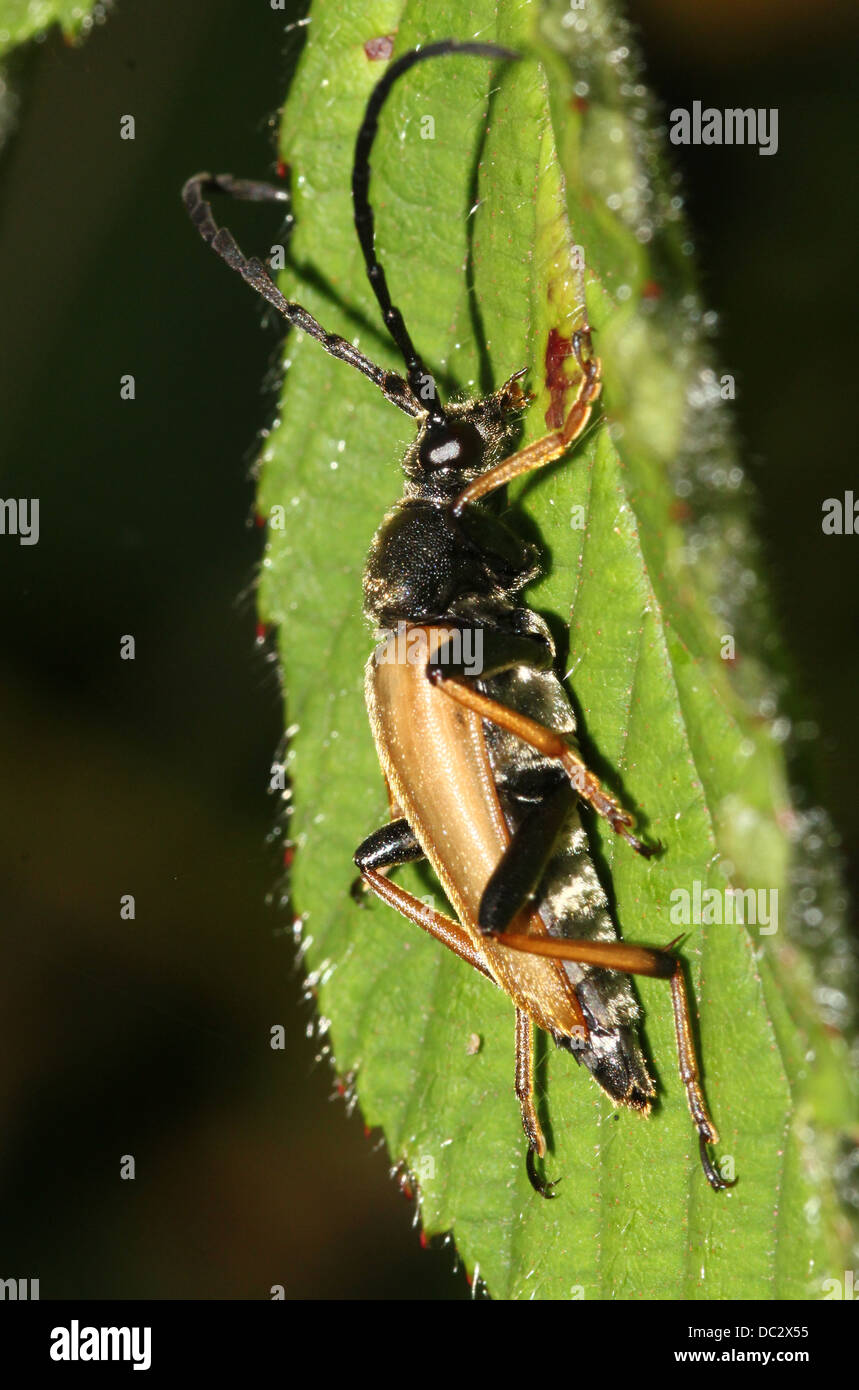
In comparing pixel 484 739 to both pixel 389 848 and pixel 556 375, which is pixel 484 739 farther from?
pixel 556 375

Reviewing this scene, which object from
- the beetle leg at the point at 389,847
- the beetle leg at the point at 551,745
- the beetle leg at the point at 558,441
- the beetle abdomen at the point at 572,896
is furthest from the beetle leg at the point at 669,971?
the beetle leg at the point at 558,441

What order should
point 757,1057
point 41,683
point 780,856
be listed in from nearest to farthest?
point 780,856
point 757,1057
point 41,683

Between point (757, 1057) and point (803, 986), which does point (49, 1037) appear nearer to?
point (757, 1057)

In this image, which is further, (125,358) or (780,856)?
(125,358)

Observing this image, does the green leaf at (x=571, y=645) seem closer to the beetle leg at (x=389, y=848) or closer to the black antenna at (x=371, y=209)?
the black antenna at (x=371, y=209)

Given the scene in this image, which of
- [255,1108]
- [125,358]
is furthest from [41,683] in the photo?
[255,1108]

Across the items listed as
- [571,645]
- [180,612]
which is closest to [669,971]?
[571,645]
